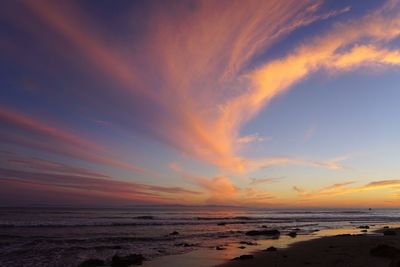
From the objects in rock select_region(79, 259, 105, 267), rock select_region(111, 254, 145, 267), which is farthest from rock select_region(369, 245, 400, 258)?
rock select_region(79, 259, 105, 267)

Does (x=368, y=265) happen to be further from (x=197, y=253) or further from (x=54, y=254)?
(x=54, y=254)

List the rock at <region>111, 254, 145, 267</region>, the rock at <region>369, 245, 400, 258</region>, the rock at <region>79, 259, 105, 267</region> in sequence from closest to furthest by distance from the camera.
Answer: the rock at <region>111, 254, 145, 267</region> < the rock at <region>79, 259, 105, 267</region> < the rock at <region>369, 245, 400, 258</region>

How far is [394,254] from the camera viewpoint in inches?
837

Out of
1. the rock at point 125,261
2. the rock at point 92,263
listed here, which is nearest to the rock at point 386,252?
the rock at point 125,261

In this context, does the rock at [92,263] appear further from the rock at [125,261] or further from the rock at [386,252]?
the rock at [386,252]

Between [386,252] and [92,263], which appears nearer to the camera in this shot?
[92,263]

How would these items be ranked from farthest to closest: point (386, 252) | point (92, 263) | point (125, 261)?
point (386, 252) → point (92, 263) → point (125, 261)

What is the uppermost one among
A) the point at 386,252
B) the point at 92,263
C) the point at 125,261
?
the point at 386,252

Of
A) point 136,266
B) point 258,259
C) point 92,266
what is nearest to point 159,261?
point 136,266

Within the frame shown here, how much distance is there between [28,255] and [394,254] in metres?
23.0

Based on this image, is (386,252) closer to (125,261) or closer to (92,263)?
(125,261)

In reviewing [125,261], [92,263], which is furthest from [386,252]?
[92,263]

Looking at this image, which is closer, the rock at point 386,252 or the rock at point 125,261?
the rock at point 125,261

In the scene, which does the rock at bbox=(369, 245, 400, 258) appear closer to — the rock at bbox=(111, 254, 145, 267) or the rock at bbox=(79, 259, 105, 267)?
the rock at bbox=(111, 254, 145, 267)
